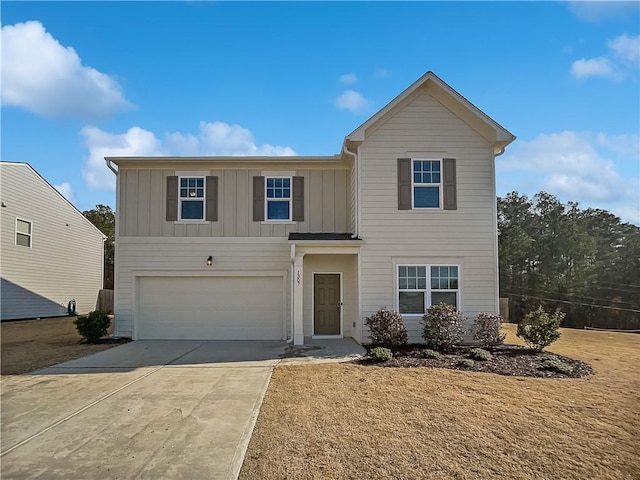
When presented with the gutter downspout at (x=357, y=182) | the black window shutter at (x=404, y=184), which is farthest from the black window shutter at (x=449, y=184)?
A: the gutter downspout at (x=357, y=182)

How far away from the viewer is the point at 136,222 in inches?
523

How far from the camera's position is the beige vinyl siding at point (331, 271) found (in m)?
13.1

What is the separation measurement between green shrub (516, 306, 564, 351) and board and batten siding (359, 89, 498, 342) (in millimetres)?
1087

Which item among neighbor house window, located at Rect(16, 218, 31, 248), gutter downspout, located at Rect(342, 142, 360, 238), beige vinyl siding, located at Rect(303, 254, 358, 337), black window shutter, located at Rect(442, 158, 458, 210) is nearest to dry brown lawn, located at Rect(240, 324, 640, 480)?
gutter downspout, located at Rect(342, 142, 360, 238)

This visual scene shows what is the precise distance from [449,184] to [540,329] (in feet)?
14.1

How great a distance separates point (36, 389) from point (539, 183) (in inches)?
1409

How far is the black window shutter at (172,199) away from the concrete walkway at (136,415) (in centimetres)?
451

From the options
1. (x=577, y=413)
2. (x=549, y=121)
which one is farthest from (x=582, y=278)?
(x=577, y=413)

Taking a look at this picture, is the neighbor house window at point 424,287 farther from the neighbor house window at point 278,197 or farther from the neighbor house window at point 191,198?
the neighbor house window at point 191,198

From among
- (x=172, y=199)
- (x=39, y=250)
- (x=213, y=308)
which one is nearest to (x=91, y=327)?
(x=213, y=308)

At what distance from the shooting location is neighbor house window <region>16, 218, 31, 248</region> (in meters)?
18.9

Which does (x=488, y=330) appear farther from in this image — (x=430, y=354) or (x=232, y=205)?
(x=232, y=205)

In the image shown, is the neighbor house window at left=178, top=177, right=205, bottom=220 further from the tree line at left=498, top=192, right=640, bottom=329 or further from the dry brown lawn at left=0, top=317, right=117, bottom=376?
the tree line at left=498, top=192, right=640, bottom=329

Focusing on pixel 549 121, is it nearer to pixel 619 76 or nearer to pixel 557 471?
pixel 619 76
